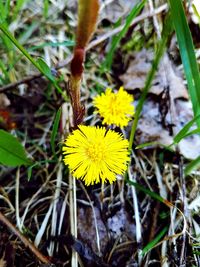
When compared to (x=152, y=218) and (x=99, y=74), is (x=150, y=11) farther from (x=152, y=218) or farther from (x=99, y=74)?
(x=152, y=218)

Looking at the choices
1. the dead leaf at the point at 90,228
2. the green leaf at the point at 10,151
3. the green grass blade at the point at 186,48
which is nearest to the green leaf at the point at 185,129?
the green grass blade at the point at 186,48

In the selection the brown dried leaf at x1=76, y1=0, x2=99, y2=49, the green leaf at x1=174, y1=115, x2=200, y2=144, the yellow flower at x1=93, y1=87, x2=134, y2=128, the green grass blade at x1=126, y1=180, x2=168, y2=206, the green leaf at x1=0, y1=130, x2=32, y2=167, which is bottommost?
the green grass blade at x1=126, y1=180, x2=168, y2=206

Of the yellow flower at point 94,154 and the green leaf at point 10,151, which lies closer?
the yellow flower at point 94,154

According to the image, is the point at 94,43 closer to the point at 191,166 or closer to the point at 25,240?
the point at 191,166

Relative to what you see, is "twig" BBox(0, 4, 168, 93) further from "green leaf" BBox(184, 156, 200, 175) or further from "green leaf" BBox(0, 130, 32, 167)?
"green leaf" BBox(184, 156, 200, 175)

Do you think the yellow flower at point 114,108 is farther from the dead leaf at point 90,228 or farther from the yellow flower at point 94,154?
the dead leaf at point 90,228

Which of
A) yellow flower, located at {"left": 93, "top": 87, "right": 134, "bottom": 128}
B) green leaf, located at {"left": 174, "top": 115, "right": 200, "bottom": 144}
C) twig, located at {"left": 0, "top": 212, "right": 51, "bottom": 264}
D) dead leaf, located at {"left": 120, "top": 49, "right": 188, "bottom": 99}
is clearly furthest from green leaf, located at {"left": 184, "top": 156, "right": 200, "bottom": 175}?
twig, located at {"left": 0, "top": 212, "right": 51, "bottom": 264}

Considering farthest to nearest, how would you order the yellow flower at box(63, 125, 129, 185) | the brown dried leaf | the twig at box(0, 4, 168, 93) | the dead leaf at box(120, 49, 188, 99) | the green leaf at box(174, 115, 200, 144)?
1. the dead leaf at box(120, 49, 188, 99)
2. the twig at box(0, 4, 168, 93)
3. the green leaf at box(174, 115, 200, 144)
4. the yellow flower at box(63, 125, 129, 185)
5. the brown dried leaf
